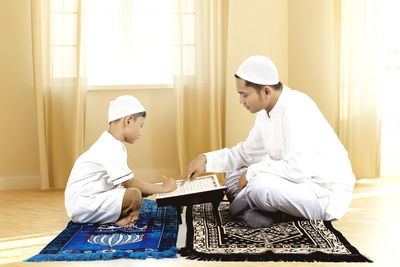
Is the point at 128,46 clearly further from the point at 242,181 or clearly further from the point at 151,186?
Answer: the point at 242,181

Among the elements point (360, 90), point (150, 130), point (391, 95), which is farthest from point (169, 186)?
point (391, 95)

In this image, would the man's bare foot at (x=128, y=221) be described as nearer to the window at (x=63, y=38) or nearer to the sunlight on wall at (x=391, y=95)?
the window at (x=63, y=38)

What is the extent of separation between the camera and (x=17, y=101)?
15.6ft

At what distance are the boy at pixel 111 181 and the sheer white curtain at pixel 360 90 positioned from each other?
2.30 m

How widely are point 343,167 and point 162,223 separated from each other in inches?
45.7

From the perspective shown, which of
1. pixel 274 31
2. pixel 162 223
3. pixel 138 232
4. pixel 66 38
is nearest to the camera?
pixel 138 232

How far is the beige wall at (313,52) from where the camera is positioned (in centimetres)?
495

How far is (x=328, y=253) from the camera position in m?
2.52

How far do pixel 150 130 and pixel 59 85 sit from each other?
3.06 feet

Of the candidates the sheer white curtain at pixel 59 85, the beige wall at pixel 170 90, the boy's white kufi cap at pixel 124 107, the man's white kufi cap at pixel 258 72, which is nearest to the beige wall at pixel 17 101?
the beige wall at pixel 170 90

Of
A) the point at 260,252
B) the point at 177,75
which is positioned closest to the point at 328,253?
the point at 260,252

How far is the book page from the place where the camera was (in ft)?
9.74

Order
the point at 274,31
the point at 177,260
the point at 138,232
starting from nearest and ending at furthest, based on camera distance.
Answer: the point at 177,260 < the point at 138,232 < the point at 274,31

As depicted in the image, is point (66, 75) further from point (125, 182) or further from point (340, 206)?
point (340, 206)
